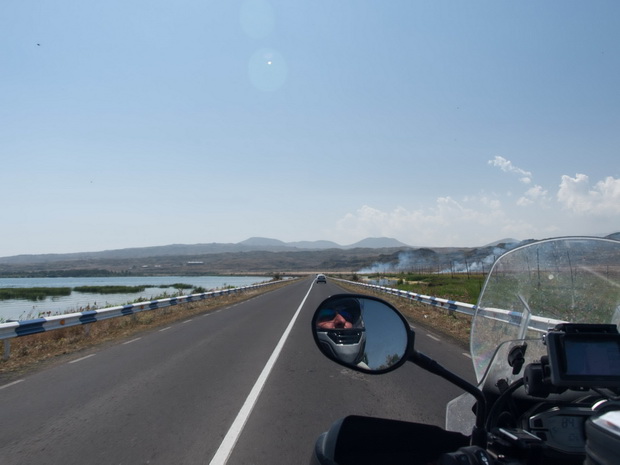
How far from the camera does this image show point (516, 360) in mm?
2787

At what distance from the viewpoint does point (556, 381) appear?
91.6 inches

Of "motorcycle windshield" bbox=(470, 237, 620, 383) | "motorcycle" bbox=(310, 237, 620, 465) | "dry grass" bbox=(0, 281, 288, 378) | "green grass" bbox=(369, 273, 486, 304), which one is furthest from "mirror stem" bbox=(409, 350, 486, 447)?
"dry grass" bbox=(0, 281, 288, 378)

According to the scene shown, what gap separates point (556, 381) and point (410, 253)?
171374mm

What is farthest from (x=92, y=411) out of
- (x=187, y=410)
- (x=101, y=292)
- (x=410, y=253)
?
(x=410, y=253)

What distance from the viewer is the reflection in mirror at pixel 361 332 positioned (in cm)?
268

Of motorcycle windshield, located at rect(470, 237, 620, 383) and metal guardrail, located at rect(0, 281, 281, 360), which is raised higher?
motorcycle windshield, located at rect(470, 237, 620, 383)

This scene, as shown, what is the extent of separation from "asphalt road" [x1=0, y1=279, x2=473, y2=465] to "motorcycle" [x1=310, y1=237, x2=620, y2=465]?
2615 millimetres

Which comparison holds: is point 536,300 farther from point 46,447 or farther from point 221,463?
point 46,447

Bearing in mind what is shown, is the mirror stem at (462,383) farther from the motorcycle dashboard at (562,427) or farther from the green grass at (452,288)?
the green grass at (452,288)

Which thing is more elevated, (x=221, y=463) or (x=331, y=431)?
(x=331, y=431)

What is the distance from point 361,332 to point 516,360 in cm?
82

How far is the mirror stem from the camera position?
2.33 m

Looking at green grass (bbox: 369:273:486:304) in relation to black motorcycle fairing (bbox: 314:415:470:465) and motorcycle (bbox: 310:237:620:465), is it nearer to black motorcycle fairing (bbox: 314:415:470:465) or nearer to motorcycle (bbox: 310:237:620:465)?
motorcycle (bbox: 310:237:620:465)

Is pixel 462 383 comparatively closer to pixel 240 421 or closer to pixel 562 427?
pixel 562 427
